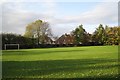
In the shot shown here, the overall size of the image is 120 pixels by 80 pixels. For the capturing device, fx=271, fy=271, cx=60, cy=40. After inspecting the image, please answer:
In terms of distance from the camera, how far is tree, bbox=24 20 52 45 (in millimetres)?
82188

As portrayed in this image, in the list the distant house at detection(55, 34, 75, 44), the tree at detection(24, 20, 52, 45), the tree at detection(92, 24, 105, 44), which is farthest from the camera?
the distant house at detection(55, 34, 75, 44)

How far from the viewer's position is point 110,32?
91000 millimetres

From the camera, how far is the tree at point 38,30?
82.2 metres

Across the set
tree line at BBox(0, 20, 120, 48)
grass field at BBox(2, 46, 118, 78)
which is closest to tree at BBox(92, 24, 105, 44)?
tree line at BBox(0, 20, 120, 48)

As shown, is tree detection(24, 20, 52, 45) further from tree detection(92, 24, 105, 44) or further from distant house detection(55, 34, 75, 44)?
tree detection(92, 24, 105, 44)

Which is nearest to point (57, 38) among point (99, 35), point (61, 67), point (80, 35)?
point (80, 35)

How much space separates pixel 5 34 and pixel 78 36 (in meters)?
35.4

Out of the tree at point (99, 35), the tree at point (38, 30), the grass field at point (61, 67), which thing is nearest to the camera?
the grass field at point (61, 67)

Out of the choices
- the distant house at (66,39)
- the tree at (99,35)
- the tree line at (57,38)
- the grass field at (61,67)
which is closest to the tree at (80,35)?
the tree line at (57,38)

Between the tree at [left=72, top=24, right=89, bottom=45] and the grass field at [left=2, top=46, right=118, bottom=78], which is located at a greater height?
the tree at [left=72, top=24, right=89, bottom=45]

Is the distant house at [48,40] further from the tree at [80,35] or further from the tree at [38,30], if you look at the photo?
the tree at [80,35]

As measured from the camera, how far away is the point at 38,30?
3342 inches

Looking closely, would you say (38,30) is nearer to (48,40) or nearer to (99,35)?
(48,40)

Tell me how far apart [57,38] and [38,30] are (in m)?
9.34
